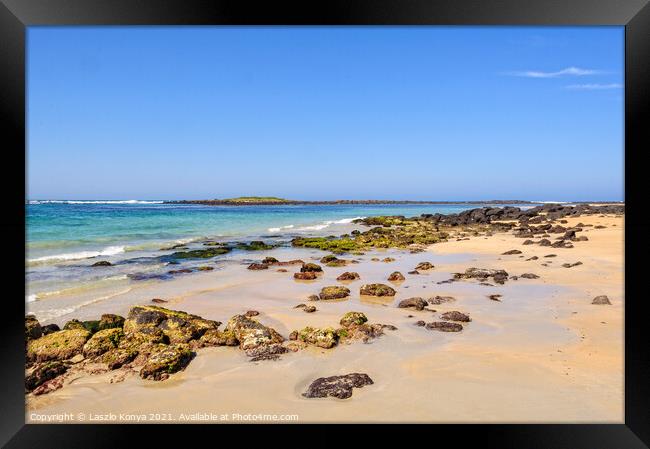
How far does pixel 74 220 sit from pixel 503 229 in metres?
31.9

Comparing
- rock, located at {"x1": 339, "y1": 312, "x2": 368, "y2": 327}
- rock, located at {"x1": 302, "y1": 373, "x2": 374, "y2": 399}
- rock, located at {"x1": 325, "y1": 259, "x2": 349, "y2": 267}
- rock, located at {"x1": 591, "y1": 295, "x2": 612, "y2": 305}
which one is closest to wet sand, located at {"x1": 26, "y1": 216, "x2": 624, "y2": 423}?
rock, located at {"x1": 302, "y1": 373, "x2": 374, "y2": 399}

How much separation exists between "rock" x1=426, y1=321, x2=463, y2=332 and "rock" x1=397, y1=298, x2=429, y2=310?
1.01 metres

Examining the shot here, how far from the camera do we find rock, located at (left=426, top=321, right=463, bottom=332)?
18.9 ft

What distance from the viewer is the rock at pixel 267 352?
4828 millimetres

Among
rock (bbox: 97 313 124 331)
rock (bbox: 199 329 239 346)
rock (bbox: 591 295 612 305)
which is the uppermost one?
rock (bbox: 591 295 612 305)

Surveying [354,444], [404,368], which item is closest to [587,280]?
[404,368]

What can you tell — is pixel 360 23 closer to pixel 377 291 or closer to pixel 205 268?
pixel 377 291

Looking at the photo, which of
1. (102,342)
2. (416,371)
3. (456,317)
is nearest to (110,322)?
(102,342)

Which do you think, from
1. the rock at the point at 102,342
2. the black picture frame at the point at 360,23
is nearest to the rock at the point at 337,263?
the rock at the point at 102,342

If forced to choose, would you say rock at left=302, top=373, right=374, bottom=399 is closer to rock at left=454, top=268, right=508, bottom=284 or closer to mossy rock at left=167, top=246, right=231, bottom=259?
rock at left=454, top=268, right=508, bottom=284

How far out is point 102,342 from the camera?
5.00m
